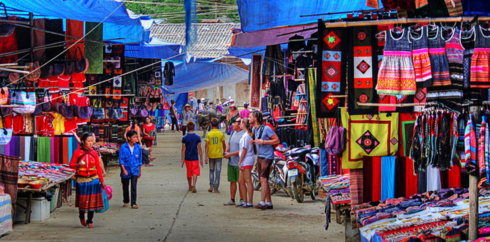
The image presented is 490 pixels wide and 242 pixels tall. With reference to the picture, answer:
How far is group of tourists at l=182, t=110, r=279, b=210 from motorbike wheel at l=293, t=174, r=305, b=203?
2.55ft

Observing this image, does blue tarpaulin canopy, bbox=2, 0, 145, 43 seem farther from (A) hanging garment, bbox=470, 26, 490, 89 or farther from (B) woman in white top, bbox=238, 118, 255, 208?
(A) hanging garment, bbox=470, 26, 490, 89

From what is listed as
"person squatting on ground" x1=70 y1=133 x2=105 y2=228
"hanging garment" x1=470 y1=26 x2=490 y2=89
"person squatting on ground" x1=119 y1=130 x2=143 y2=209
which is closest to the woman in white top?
"person squatting on ground" x1=119 y1=130 x2=143 y2=209

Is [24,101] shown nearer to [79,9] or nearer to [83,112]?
[79,9]

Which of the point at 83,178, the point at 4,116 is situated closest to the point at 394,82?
the point at 83,178

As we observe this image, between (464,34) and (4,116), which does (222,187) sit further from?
(464,34)

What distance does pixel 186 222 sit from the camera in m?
10.8

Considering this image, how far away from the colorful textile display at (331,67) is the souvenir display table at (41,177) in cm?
466

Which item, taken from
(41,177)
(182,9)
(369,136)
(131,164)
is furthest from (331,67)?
(182,9)

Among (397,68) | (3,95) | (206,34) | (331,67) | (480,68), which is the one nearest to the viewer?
(480,68)

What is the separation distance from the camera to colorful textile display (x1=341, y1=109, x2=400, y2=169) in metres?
8.91

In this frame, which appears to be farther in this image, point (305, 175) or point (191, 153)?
point (191, 153)

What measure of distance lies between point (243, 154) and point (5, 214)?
4432 millimetres

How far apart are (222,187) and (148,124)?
769 cm

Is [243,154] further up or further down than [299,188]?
further up
